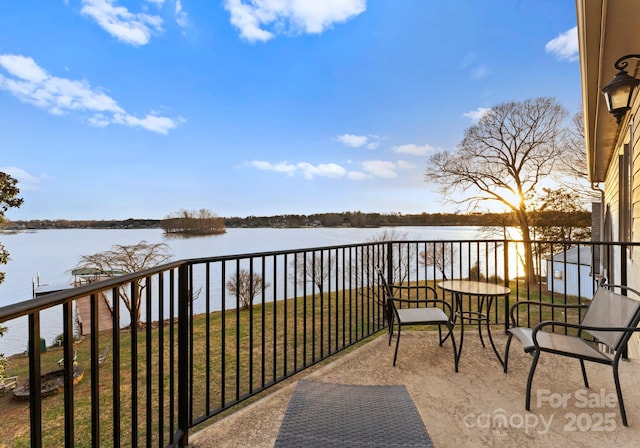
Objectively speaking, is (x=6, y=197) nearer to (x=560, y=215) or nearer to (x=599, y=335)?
(x=599, y=335)

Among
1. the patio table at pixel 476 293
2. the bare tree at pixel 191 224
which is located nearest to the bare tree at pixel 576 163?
the patio table at pixel 476 293

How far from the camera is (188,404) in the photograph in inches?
70.4

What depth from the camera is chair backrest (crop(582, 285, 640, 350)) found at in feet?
6.35

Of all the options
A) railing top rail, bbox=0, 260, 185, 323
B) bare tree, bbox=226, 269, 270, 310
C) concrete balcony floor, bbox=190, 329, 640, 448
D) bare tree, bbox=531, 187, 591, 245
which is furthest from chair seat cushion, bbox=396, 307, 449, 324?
bare tree, bbox=531, 187, 591, 245

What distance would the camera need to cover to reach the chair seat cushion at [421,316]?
2684 millimetres

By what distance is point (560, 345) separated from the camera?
2105mm

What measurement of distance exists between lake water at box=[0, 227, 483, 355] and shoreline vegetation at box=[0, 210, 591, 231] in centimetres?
55

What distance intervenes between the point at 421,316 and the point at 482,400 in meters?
0.79

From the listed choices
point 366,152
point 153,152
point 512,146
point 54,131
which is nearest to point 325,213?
point 366,152

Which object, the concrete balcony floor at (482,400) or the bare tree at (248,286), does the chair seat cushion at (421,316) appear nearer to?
the concrete balcony floor at (482,400)

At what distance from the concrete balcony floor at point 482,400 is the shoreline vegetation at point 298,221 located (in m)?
10.2

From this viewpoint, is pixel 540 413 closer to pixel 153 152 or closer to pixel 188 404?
pixel 188 404

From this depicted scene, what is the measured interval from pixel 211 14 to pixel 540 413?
1082 cm

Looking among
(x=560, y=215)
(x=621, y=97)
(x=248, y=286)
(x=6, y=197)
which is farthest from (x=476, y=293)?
(x=560, y=215)
